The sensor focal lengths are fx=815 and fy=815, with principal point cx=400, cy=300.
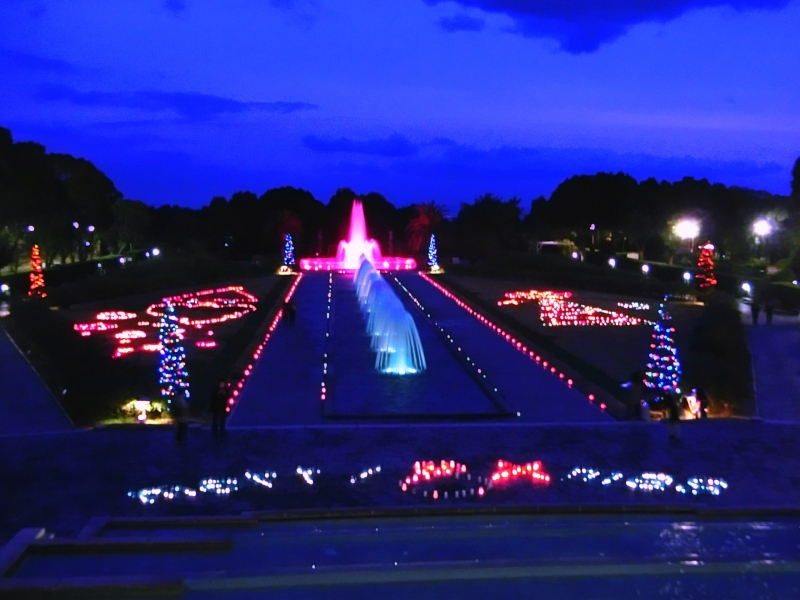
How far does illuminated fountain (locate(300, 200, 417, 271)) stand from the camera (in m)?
55.5

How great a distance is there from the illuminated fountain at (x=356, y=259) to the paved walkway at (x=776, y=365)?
28.2m

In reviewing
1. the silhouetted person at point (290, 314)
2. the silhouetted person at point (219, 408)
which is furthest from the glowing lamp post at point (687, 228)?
the silhouetted person at point (219, 408)

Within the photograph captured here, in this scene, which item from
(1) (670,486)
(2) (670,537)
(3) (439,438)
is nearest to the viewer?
(2) (670,537)

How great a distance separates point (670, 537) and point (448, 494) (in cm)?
343

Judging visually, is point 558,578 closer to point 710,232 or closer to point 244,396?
point 244,396

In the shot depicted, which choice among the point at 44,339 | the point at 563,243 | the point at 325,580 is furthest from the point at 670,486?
the point at 563,243

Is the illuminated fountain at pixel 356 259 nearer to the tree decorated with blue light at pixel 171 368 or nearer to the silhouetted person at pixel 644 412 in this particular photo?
the tree decorated with blue light at pixel 171 368

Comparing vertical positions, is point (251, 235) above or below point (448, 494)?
above

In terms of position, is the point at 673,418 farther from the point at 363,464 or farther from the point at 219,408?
the point at 219,408

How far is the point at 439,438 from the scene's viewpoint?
42.6ft

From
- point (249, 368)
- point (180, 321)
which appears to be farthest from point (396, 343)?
point (180, 321)

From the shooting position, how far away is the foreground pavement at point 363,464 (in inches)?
403

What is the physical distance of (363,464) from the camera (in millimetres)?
11727

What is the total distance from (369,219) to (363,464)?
69651mm
